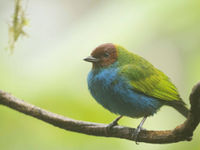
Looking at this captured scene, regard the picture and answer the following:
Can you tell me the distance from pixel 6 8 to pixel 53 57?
A: 1.91 meters

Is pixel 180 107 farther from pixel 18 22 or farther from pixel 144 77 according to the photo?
pixel 18 22

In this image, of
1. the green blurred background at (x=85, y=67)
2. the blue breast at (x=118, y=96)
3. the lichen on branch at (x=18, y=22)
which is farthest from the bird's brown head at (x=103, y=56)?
the lichen on branch at (x=18, y=22)

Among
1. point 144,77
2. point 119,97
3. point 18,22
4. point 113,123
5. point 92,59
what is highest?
point 18,22

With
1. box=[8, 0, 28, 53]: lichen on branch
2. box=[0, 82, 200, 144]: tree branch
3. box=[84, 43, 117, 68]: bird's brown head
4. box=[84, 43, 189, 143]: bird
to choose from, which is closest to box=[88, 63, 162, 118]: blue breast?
box=[84, 43, 189, 143]: bird

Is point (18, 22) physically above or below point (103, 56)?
above

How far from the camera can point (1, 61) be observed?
362 cm

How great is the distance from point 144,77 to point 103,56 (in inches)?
18.9

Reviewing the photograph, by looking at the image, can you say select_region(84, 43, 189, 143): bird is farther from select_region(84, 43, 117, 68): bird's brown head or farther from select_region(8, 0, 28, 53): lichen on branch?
select_region(8, 0, 28, 53): lichen on branch

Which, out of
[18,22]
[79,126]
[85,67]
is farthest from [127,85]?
[18,22]

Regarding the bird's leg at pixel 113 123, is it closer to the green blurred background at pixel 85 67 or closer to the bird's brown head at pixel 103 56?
the green blurred background at pixel 85 67

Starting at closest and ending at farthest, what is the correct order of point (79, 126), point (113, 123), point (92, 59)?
point (79, 126)
point (113, 123)
point (92, 59)

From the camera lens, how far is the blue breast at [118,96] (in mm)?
3566

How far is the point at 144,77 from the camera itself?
3.96 meters

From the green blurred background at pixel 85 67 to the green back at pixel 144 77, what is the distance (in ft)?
0.80
